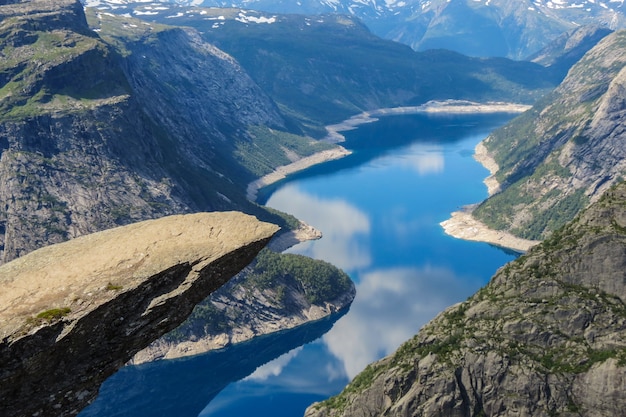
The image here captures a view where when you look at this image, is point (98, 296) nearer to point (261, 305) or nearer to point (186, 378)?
point (186, 378)

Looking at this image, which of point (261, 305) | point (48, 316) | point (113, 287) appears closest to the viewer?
point (48, 316)

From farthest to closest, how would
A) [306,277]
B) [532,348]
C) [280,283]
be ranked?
[280,283]
[306,277]
[532,348]

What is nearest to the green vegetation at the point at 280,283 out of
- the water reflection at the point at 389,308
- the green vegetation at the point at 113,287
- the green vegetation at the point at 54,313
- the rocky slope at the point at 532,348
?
the water reflection at the point at 389,308

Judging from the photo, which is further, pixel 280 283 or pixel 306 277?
pixel 280 283

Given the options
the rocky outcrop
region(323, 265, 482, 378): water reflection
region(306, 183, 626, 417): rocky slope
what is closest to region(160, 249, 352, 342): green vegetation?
region(323, 265, 482, 378): water reflection

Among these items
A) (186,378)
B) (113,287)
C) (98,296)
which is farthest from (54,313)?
(186,378)

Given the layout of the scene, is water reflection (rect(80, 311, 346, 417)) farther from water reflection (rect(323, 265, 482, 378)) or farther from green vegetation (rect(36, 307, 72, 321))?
green vegetation (rect(36, 307, 72, 321))

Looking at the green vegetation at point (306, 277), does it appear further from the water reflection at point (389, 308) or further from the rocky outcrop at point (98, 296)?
the rocky outcrop at point (98, 296)
